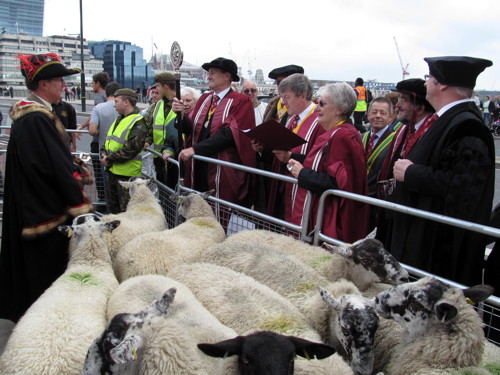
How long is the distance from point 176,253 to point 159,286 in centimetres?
72

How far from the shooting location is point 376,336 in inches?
93.4

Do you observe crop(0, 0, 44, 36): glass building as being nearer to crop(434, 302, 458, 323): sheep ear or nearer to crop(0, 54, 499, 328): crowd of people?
crop(0, 54, 499, 328): crowd of people

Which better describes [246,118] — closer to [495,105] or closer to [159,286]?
[159,286]

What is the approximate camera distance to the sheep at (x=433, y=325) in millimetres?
1911

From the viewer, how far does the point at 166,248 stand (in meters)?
3.53

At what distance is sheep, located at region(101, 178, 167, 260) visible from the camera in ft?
13.1

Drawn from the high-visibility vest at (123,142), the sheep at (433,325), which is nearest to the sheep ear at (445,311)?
the sheep at (433,325)

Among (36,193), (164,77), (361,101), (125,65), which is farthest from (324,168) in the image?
(125,65)

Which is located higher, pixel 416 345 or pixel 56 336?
pixel 416 345

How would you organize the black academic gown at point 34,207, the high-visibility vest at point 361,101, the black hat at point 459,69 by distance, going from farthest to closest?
the high-visibility vest at point 361,101, the black academic gown at point 34,207, the black hat at point 459,69

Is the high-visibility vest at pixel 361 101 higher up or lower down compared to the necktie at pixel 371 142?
higher up

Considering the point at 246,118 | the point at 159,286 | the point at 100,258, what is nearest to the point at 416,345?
the point at 159,286

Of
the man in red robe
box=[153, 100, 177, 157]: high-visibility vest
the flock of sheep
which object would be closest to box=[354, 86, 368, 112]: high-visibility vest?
box=[153, 100, 177, 157]: high-visibility vest

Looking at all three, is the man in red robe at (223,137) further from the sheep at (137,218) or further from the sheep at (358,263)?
the sheep at (358,263)
